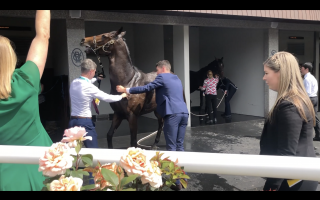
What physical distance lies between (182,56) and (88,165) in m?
Result: 7.53

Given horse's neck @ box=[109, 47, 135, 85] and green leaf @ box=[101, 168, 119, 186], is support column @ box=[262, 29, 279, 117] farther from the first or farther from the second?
green leaf @ box=[101, 168, 119, 186]

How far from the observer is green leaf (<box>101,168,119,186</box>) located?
1.08 metres

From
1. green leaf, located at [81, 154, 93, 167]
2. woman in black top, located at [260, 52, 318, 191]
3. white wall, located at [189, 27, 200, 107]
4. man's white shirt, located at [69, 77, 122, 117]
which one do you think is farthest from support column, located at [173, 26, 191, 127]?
green leaf, located at [81, 154, 93, 167]

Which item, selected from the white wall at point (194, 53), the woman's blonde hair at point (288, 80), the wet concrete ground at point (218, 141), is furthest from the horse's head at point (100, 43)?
the white wall at point (194, 53)

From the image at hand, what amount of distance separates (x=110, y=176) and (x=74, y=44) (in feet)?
19.7

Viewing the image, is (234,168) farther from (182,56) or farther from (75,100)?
(182,56)

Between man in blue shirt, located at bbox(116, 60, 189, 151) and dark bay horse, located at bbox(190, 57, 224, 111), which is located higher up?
dark bay horse, located at bbox(190, 57, 224, 111)

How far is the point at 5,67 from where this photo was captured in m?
1.46

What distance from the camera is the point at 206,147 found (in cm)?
612

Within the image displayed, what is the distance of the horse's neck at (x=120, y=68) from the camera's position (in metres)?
5.07

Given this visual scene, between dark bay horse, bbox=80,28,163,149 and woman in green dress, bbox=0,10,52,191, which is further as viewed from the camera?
dark bay horse, bbox=80,28,163,149

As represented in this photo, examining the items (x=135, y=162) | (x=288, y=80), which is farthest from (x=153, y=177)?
(x=288, y=80)

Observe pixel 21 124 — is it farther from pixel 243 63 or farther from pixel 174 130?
pixel 243 63

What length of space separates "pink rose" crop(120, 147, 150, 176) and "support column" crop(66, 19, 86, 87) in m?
5.86
